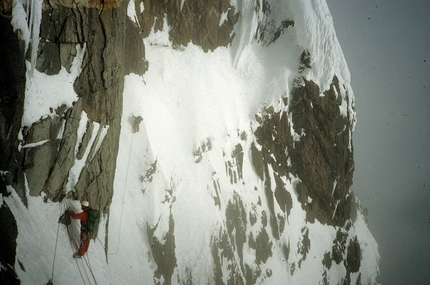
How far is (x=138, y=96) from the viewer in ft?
34.6

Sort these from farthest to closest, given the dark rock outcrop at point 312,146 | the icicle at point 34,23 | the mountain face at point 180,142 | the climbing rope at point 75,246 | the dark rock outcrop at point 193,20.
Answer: the dark rock outcrop at point 312,146 < the dark rock outcrop at point 193,20 < the climbing rope at point 75,246 < the mountain face at point 180,142 < the icicle at point 34,23

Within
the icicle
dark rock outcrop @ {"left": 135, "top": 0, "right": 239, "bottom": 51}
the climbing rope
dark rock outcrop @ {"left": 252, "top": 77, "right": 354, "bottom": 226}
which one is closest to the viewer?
the icicle

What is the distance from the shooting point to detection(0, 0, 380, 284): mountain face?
5531 mm

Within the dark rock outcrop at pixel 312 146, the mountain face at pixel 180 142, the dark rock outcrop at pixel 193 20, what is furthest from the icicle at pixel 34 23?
the dark rock outcrop at pixel 312 146

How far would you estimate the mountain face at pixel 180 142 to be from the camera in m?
5.53

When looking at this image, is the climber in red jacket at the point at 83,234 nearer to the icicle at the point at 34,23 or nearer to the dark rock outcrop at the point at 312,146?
the icicle at the point at 34,23

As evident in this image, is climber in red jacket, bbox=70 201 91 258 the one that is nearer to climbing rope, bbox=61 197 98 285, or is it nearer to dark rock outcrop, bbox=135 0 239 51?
climbing rope, bbox=61 197 98 285

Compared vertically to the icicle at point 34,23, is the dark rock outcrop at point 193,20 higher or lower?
higher

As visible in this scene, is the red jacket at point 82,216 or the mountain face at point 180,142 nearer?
the mountain face at point 180,142

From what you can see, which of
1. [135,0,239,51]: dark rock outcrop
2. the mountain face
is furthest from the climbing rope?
[135,0,239,51]: dark rock outcrop

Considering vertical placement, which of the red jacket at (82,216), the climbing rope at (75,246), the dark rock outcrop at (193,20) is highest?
the dark rock outcrop at (193,20)

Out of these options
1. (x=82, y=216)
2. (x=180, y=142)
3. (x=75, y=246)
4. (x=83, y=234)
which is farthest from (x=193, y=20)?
(x=75, y=246)

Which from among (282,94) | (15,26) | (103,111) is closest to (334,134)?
(282,94)

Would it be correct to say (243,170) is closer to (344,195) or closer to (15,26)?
(344,195)
